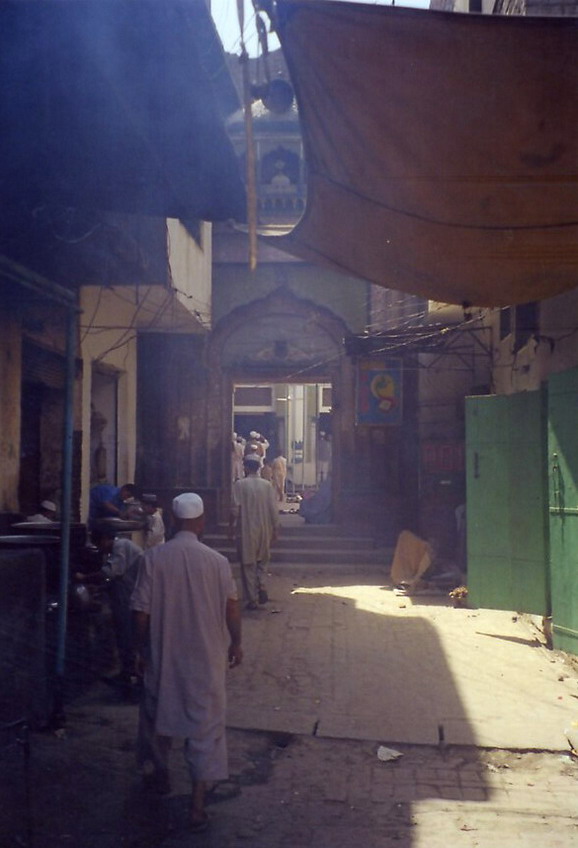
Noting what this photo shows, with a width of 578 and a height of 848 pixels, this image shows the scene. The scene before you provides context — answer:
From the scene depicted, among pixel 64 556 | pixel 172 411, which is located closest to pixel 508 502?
pixel 64 556

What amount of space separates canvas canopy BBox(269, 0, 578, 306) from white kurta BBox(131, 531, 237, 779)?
88.0 inches

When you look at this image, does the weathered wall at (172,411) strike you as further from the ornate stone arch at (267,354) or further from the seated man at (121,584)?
the seated man at (121,584)

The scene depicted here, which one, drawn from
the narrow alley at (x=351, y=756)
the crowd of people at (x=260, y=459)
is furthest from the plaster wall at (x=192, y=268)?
the narrow alley at (x=351, y=756)

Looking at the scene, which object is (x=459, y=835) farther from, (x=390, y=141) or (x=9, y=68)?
(x=9, y=68)

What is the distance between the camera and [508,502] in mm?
9922

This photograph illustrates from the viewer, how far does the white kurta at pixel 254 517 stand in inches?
428

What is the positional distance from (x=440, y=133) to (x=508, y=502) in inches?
231

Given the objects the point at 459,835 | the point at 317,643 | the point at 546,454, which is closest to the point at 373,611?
the point at 317,643

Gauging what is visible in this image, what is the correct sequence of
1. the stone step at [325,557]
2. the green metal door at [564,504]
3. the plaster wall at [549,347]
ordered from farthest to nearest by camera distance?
the stone step at [325,557] < the plaster wall at [549,347] < the green metal door at [564,504]

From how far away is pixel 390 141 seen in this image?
4840mm

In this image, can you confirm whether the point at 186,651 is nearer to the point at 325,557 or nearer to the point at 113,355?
the point at 113,355

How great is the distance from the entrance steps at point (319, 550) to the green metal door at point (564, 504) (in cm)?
611

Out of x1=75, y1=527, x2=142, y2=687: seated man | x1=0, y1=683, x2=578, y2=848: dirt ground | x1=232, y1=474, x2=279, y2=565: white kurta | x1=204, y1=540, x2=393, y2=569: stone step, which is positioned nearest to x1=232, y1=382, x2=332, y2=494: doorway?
x1=204, y1=540, x2=393, y2=569: stone step

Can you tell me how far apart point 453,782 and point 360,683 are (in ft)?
7.21
